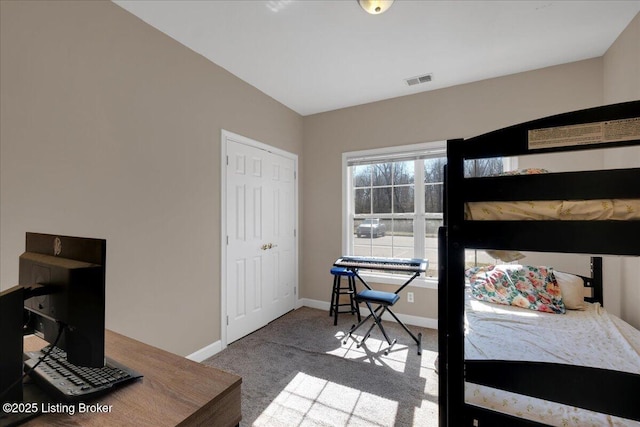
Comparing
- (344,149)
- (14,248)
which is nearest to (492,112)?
(344,149)

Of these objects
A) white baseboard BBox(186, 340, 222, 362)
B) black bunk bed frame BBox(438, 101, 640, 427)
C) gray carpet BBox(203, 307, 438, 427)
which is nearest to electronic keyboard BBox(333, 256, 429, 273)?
gray carpet BBox(203, 307, 438, 427)

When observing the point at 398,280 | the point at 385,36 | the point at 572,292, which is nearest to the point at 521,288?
the point at 572,292

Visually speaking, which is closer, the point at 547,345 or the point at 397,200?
the point at 547,345

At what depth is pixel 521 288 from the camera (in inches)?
97.1

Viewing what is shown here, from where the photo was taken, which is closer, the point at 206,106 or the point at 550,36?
the point at 550,36

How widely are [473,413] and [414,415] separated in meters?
1.05

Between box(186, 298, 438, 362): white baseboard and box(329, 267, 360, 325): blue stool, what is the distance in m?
0.30

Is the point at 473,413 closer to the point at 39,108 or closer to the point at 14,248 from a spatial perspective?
the point at 14,248

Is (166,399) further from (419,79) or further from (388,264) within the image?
(419,79)

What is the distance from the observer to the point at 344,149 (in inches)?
155

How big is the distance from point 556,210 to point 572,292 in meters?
2.16

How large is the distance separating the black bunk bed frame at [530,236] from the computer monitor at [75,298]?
1.15m

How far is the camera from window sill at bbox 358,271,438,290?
11.1 ft

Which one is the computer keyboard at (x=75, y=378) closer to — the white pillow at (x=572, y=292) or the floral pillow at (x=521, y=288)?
the floral pillow at (x=521, y=288)
